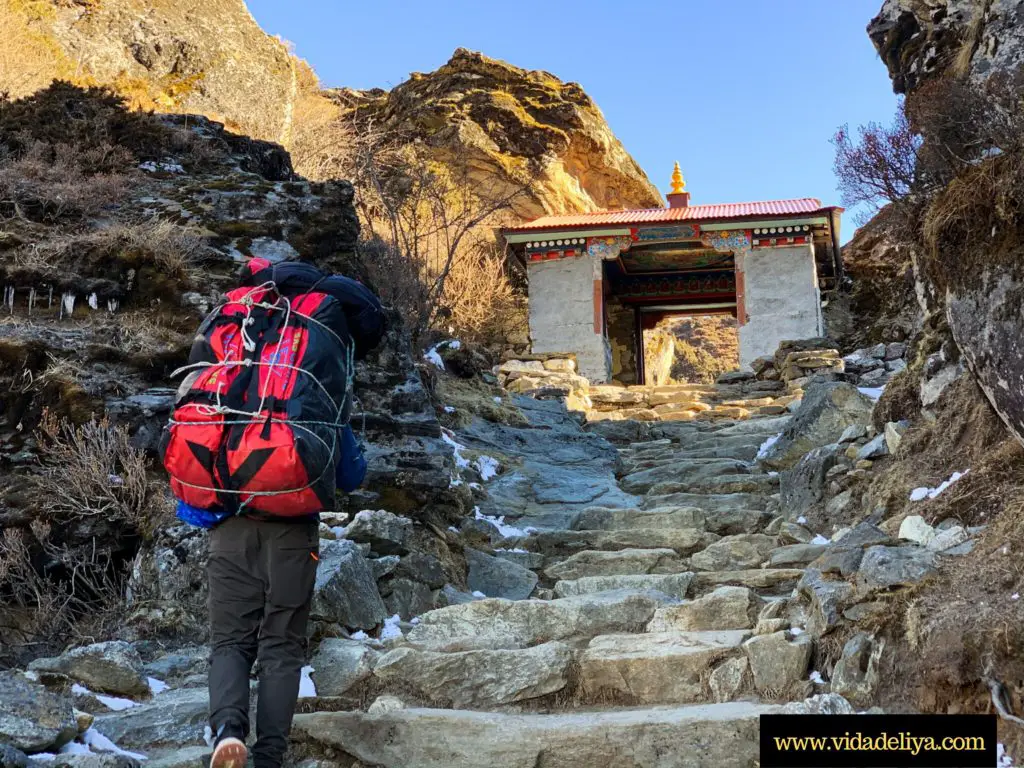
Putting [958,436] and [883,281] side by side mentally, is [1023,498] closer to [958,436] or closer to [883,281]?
[958,436]

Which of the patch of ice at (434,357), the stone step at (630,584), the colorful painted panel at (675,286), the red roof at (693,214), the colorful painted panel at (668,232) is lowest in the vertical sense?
the stone step at (630,584)

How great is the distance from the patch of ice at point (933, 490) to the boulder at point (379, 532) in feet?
9.41

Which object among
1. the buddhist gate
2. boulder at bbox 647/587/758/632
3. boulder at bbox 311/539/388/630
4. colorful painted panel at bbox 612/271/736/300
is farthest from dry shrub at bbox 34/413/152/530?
colorful painted panel at bbox 612/271/736/300

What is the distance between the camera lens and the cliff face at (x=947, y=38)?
6246mm

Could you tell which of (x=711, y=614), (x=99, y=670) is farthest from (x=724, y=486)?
(x=99, y=670)

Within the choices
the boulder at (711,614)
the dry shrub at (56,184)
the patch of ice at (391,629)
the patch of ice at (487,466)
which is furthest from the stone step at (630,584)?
the dry shrub at (56,184)

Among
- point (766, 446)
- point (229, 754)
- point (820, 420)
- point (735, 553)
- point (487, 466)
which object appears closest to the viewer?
point (229, 754)

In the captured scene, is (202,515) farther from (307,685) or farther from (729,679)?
(729,679)

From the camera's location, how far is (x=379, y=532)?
17.5 feet

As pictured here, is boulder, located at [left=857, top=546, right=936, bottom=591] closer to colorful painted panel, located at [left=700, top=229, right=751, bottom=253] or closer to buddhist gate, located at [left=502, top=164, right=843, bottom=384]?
buddhist gate, located at [left=502, top=164, right=843, bottom=384]

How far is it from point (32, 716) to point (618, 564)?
3879 millimetres

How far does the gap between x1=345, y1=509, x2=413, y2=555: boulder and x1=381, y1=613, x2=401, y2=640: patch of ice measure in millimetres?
505

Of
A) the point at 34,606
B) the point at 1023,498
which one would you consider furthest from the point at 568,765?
the point at 34,606

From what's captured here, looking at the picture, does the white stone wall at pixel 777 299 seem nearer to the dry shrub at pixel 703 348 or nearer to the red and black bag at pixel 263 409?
the dry shrub at pixel 703 348
